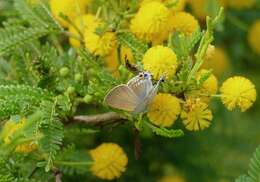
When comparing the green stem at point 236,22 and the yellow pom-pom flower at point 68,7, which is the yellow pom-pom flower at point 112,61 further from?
the green stem at point 236,22

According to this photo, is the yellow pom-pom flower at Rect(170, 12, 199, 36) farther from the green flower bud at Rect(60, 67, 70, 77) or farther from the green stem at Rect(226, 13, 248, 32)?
the green stem at Rect(226, 13, 248, 32)

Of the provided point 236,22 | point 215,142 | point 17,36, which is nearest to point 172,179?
point 215,142

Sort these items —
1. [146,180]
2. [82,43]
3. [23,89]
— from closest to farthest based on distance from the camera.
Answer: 1. [23,89]
2. [82,43]
3. [146,180]

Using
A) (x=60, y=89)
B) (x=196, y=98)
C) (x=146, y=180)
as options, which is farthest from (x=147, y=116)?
(x=146, y=180)

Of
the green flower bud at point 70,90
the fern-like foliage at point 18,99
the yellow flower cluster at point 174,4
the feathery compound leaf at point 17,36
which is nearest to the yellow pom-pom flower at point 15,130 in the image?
the fern-like foliage at point 18,99

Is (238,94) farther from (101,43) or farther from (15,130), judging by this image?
(15,130)

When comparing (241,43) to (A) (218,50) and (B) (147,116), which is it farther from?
(B) (147,116)
